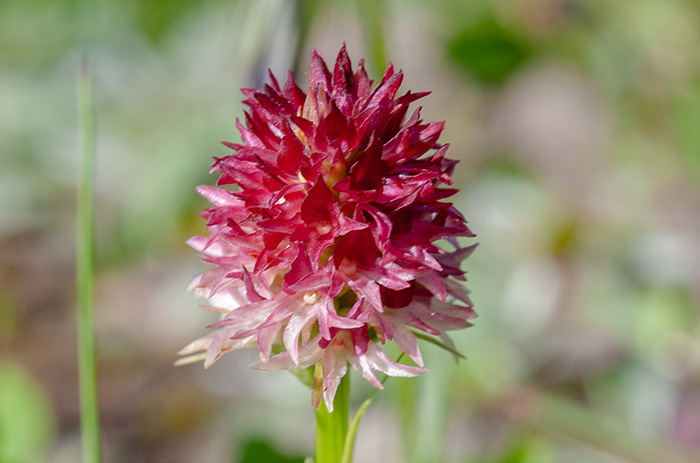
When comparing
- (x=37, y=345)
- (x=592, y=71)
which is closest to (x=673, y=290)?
(x=592, y=71)

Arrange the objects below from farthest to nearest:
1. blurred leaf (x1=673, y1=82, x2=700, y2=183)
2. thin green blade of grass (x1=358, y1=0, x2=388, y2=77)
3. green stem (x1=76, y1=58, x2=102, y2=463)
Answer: blurred leaf (x1=673, y1=82, x2=700, y2=183) → thin green blade of grass (x1=358, y1=0, x2=388, y2=77) → green stem (x1=76, y1=58, x2=102, y2=463)

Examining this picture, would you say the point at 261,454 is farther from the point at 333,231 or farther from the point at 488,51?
the point at 488,51

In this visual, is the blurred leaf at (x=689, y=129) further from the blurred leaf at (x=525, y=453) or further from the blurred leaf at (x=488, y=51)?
the blurred leaf at (x=525, y=453)

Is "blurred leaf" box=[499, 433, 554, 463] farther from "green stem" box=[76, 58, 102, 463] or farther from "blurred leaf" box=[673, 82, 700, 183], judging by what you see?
"blurred leaf" box=[673, 82, 700, 183]

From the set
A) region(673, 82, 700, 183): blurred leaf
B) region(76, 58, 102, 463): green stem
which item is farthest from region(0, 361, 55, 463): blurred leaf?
region(673, 82, 700, 183): blurred leaf

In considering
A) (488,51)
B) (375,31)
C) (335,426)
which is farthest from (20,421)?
(488,51)

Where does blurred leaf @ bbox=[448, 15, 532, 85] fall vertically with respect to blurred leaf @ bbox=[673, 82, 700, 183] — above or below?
above

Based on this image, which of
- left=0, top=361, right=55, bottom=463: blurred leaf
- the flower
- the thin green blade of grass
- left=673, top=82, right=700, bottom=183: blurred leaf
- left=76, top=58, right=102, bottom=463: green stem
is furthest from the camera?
left=673, top=82, right=700, bottom=183: blurred leaf
